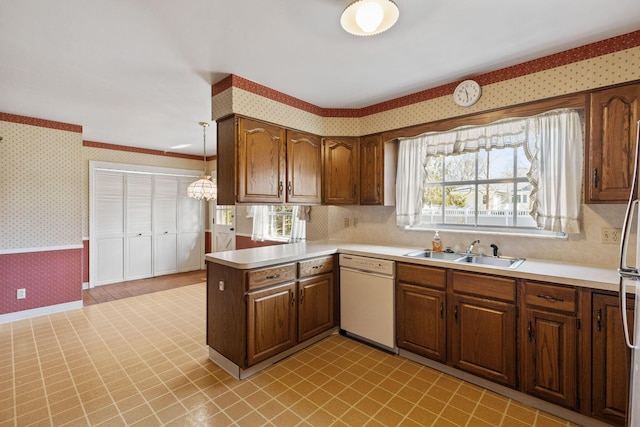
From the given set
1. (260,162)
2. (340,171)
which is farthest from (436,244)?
(260,162)

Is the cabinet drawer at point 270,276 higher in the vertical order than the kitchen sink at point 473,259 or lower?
lower

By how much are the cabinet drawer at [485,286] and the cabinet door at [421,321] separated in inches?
6.8

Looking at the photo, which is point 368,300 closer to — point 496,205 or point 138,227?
point 496,205

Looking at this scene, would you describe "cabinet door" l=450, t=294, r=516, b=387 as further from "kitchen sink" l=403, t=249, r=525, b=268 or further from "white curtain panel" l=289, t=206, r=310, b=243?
"white curtain panel" l=289, t=206, r=310, b=243

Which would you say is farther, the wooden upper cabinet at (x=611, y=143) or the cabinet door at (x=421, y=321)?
the cabinet door at (x=421, y=321)

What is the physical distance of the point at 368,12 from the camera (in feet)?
5.49

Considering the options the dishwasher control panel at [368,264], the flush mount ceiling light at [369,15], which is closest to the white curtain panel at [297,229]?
the dishwasher control panel at [368,264]

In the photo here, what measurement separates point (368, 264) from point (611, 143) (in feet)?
6.55

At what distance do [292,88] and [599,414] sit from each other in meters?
3.39

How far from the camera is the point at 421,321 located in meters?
2.57

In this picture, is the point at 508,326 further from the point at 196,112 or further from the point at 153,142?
the point at 153,142

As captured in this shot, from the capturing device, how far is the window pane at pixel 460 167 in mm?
2971

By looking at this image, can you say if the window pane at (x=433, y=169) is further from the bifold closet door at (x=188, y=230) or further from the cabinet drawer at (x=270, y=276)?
the bifold closet door at (x=188, y=230)

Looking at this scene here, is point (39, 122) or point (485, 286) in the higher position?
point (39, 122)
